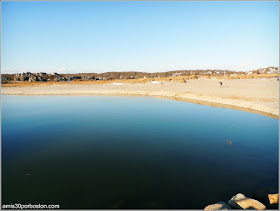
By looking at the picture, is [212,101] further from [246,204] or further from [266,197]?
[246,204]

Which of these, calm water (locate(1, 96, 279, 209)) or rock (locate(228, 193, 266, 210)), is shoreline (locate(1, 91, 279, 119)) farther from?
rock (locate(228, 193, 266, 210))

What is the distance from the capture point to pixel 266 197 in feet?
23.6

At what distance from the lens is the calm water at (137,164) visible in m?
7.58

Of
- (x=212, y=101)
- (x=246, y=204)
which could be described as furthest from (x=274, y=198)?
(x=212, y=101)

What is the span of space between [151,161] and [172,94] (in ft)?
112

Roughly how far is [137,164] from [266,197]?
611 centimetres

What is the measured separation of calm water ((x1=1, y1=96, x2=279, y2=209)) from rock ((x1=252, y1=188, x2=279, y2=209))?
1.34 feet

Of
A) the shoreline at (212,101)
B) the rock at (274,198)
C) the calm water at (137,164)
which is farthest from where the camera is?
the shoreline at (212,101)

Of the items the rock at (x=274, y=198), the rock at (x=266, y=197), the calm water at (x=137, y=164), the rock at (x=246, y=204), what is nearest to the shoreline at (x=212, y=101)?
the calm water at (x=137, y=164)

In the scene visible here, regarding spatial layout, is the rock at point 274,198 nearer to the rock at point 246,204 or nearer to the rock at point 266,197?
the rock at point 266,197

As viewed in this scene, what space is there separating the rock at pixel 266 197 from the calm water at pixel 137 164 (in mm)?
408

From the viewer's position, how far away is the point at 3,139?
15.1 metres

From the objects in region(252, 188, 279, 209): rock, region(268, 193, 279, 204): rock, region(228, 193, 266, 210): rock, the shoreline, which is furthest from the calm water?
the shoreline

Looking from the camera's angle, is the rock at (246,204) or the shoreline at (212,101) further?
the shoreline at (212,101)
